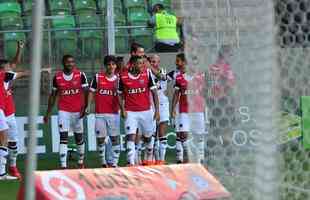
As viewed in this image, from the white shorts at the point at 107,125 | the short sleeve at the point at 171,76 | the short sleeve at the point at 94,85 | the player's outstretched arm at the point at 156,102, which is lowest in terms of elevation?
the white shorts at the point at 107,125

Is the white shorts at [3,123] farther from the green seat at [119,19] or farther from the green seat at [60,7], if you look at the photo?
the green seat at [60,7]

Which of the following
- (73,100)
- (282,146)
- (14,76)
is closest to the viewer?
(282,146)

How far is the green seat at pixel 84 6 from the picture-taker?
15.7m

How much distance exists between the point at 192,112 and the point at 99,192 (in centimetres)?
135

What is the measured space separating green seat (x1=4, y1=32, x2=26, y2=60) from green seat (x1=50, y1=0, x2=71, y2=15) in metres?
2.01

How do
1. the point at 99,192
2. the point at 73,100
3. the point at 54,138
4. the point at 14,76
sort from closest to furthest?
1. the point at 99,192
2. the point at 14,76
3. the point at 73,100
4. the point at 54,138

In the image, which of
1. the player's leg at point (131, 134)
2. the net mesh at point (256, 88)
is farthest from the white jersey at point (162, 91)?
the net mesh at point (256, 88)

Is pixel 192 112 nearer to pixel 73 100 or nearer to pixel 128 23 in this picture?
pixel 73 100

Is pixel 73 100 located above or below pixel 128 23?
below

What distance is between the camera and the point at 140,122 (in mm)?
11258

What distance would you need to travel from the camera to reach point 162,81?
12164 mm

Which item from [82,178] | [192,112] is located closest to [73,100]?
[82,178]

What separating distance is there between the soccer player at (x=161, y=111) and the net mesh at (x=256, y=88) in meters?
8.11

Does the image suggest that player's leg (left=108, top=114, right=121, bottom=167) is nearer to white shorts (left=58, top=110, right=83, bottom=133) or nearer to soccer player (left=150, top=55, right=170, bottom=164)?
white shorts (left=58, top=110, right=83, bottom=133)
